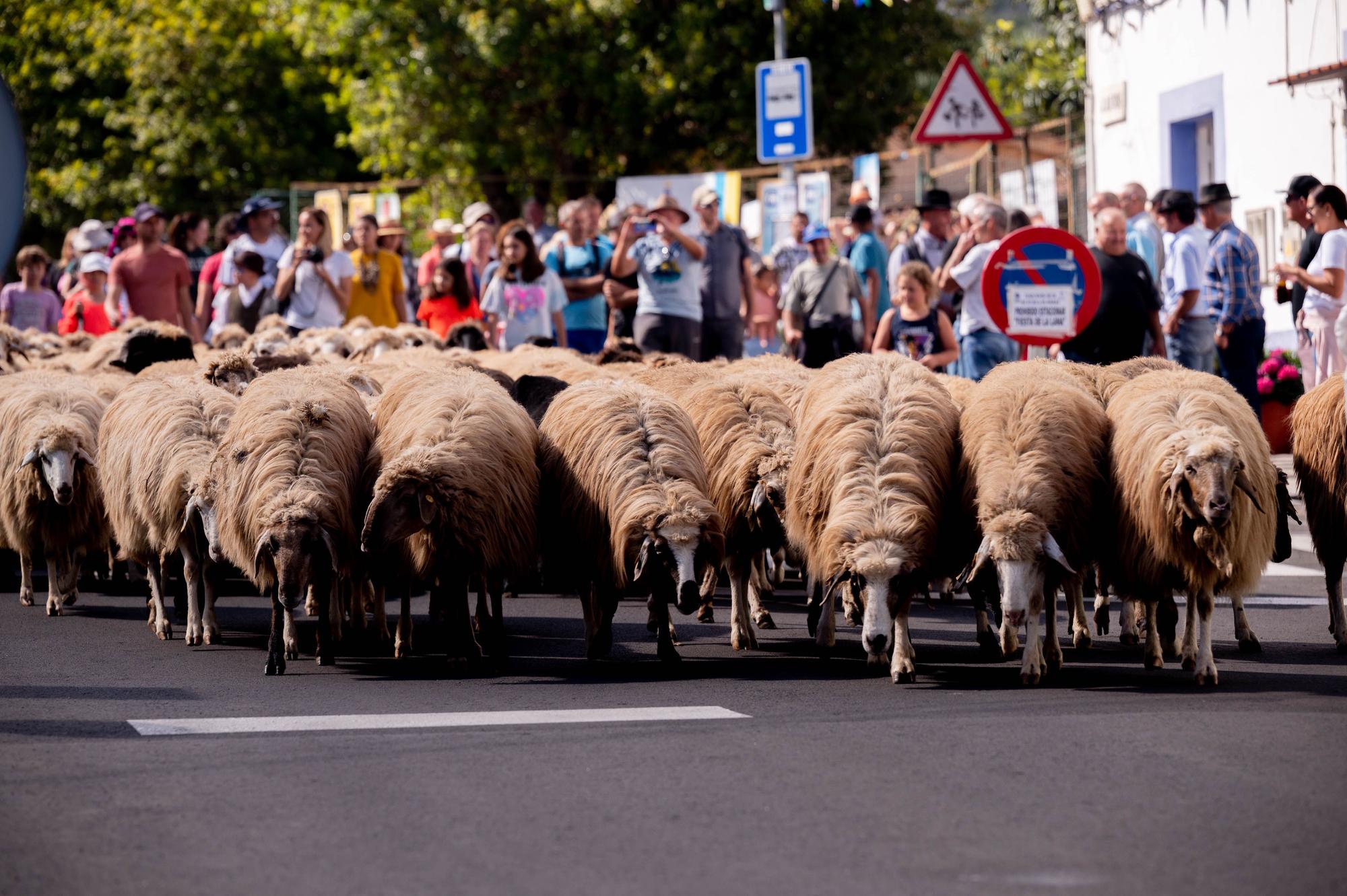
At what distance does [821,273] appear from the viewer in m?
15.6

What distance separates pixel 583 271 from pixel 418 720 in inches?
371

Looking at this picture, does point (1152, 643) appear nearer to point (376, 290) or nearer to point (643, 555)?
point (643, 555)

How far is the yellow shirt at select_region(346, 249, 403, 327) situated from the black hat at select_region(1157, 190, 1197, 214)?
7009 mm

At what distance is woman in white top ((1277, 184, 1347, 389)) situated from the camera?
1233 cm

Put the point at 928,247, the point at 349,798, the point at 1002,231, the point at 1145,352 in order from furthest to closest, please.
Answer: the point at 928,247
the point at 1002,231
the point at 1145,352
the point at 349,798

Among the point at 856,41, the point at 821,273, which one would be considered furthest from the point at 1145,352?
the point at 856,41

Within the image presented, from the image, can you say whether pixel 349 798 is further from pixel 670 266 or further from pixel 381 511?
pixel 670 266

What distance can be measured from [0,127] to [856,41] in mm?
30784

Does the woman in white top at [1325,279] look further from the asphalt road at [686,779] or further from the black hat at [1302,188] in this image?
the asphalt road at [686,779]

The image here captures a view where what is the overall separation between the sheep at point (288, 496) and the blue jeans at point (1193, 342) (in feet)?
23.9

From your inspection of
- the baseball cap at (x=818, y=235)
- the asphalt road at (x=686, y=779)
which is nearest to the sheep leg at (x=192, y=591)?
the asphalt road at (x=686, y=779)

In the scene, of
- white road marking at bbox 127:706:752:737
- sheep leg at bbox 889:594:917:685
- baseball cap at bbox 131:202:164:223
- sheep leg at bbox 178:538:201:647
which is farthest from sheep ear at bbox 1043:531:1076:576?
baseball cap at bbox 131:202:164:223

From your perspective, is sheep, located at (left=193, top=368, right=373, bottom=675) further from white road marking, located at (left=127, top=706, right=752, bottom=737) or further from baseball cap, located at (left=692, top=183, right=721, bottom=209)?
baseball cap, located at (left=692, top=183, right=721, bottom=209)

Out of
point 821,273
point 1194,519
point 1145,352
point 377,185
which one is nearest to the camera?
point 1194,519
